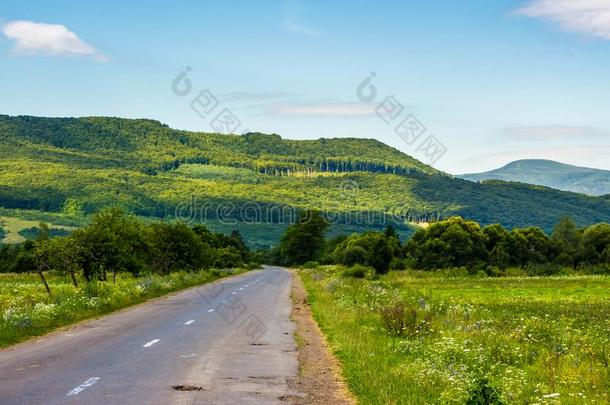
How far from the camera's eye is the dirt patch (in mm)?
12111

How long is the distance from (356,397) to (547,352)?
5634 millimetres

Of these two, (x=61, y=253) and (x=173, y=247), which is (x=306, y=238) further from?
(x=61, y=253)

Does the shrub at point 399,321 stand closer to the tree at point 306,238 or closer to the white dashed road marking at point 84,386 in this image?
the white dashed road marking at point 84,386

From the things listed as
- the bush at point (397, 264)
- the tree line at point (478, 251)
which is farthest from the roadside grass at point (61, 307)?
the bush at point (397, 264)

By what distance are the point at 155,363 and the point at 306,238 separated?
479 feet

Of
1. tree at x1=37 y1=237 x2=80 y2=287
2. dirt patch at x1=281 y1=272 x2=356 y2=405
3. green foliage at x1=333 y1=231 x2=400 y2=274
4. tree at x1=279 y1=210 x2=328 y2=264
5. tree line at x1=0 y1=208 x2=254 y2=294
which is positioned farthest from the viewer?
tree at x1=279 y1=210 x2=328 y2=264

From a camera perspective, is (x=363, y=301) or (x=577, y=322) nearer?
(x=577, y=322)

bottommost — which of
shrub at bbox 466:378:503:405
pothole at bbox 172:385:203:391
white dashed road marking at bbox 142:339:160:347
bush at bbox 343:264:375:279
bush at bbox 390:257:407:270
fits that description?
bush at bbox 390:257:407:270

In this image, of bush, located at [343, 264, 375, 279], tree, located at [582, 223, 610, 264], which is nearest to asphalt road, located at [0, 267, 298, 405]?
bush, located at [343, 264, 375, 279]

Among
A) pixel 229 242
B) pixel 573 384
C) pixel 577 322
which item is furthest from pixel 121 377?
pixel 229 242

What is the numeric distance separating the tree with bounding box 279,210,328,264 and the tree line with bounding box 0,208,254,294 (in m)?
80.0

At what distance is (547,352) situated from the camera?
15.8 meters

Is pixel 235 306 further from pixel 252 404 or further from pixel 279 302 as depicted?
pixel 252 404

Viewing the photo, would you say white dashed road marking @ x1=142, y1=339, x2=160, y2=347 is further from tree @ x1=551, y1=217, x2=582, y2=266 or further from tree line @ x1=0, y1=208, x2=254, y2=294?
tree @ x1=551, y1=217, x2=582, y2=266
